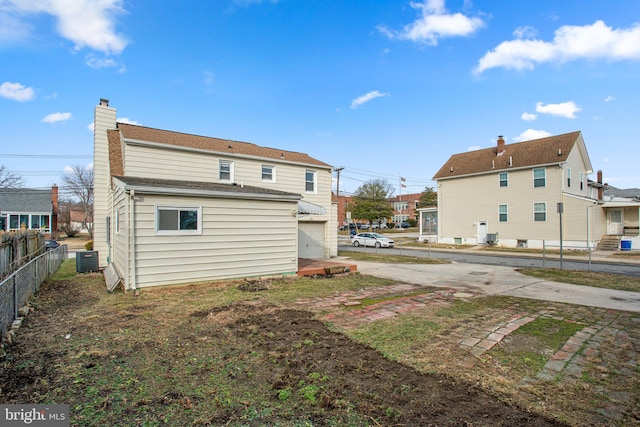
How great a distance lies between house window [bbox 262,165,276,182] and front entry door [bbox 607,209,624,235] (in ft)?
95.3

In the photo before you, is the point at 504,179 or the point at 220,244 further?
the point at 504,179

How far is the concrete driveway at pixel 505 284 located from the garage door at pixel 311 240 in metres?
4.10

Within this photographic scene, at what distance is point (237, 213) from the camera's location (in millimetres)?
9789

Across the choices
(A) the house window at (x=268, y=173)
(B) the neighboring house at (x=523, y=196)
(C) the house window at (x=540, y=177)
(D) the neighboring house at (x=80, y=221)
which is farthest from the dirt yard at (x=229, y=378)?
(D) the neighboring house at (x=80, y=221)

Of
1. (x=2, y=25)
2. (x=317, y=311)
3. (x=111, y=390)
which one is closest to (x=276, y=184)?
(x=317, y=311)

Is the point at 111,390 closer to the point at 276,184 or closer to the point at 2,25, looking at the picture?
the point at 276,184

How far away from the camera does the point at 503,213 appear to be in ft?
86.5

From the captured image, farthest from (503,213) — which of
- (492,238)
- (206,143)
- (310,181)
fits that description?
(206,143)

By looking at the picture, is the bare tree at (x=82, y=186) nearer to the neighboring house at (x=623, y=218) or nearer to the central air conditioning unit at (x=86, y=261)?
the central air conditioning unit at (x=86, y=261)

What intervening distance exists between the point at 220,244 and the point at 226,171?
6.57m

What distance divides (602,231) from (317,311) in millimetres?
30276

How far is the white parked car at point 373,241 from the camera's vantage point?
27.8 m

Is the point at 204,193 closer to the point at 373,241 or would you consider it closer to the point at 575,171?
the point at 373,241

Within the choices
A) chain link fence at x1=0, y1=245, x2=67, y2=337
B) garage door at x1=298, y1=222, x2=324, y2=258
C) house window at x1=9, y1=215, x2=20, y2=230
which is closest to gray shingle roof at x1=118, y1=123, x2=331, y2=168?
garage door at x1=298, y1=222, x2=324, y2=258
